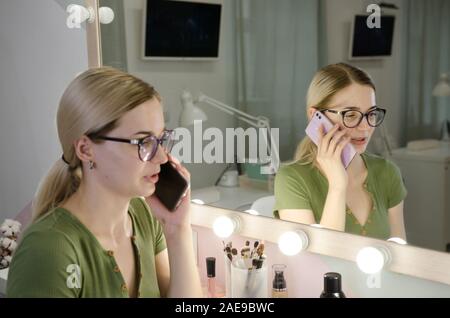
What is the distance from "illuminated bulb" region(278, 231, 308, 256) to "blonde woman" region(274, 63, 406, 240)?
3 centimetres

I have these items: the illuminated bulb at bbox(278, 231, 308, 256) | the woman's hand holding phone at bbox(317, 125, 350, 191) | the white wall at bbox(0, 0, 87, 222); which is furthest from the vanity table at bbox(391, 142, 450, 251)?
the white wall at bbox(0, 0, 87, 222)

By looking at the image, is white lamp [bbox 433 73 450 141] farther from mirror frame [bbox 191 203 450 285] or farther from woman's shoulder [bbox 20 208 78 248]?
woman's shoulder [bbox 20 208 78 248]

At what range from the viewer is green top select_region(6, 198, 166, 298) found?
0.94 m

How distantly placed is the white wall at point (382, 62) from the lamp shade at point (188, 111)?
1.29 feet

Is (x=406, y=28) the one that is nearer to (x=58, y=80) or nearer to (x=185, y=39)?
(x=185, y=39)

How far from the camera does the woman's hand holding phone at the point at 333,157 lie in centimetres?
115

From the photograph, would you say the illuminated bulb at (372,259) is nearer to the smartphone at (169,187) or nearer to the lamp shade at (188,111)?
the smartphone at (169,187)

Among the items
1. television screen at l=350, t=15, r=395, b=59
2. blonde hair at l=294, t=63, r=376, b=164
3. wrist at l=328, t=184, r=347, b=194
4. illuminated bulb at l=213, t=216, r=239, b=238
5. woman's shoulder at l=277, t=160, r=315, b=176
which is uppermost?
television screen at l=350, t=15, r=395, b=59

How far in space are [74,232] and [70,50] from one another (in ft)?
2.73

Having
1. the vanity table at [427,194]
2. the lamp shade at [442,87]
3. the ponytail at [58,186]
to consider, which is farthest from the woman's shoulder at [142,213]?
the lamp shade at [442,87]
